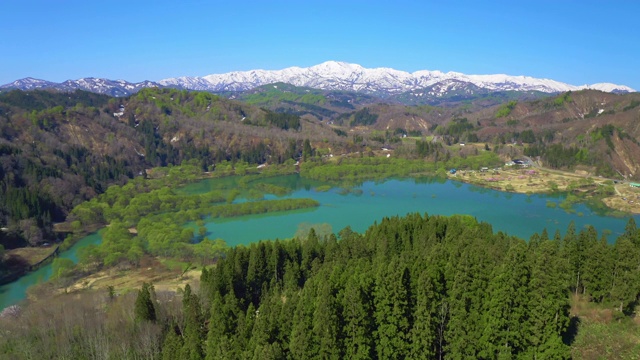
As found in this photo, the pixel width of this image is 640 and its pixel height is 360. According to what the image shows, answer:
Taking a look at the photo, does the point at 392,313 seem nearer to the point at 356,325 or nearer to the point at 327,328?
the point at 356,325

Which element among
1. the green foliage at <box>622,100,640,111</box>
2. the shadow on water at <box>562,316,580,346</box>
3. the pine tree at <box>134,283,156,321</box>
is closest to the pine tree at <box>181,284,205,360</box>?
the pine tree at <box>134,283,156,321</box>

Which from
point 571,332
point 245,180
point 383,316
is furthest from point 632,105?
point 383,316

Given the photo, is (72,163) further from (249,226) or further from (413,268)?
(413,268)

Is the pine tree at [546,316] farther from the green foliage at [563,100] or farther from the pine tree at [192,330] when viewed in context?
the green foliage at [563,100]

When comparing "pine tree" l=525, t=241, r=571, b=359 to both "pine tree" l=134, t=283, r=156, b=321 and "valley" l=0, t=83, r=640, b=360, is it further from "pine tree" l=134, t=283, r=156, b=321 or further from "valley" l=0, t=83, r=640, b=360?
"pine tree" l=134, t=283, r=156, b=321

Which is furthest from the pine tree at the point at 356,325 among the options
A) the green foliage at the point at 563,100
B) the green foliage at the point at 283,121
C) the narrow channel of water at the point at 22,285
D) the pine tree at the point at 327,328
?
the green foliage at the point at 563,100
